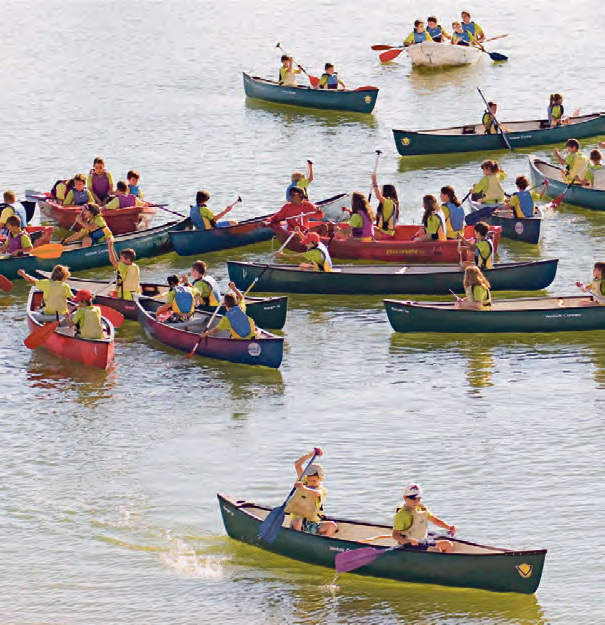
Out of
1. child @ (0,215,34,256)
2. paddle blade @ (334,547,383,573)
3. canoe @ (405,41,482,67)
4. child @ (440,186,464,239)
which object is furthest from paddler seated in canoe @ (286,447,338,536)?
canoe @ (405,41,482,67)

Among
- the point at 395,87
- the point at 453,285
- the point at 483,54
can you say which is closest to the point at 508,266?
the point at 453,285

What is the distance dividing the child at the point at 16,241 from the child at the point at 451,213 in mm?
8941

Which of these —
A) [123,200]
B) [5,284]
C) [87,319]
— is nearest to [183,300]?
[87,319]

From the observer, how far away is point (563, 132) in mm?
43031

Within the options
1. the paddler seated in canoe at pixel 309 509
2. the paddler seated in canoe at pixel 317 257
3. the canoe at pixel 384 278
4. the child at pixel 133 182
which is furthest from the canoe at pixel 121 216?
the paddler seated in canoe at pixel 309 509

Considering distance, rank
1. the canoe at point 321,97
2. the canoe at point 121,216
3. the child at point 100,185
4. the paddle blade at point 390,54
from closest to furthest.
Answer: the canoe at point 121,216 < the child at point 100,185 < the canoe at point 321,97 < the paddle blade at point 390,54

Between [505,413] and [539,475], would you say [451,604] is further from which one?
[505,413]

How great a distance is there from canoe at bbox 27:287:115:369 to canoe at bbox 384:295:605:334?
17.5 feet

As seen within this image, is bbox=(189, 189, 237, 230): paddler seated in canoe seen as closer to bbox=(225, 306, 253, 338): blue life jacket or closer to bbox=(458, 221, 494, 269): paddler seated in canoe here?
bbox=(458, 221, 494, 269): paddler seated in canoe

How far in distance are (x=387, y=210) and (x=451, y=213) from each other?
157 cm

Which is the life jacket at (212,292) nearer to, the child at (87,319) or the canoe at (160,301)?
the canoe at (160,301)

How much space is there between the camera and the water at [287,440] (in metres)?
20.7

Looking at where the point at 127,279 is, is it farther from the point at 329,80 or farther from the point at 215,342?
the point at 329,80

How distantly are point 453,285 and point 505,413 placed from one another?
5360 mm
